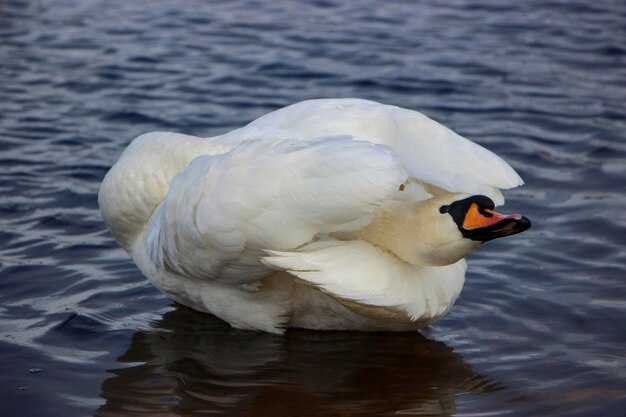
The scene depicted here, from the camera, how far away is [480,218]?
424cm

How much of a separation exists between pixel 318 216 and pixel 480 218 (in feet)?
2.10

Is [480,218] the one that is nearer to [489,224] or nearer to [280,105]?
[489,224]

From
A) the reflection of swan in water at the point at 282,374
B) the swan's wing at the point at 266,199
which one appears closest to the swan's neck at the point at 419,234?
the swan's wing at the point at 266,199

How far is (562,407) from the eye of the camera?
4516 millimetres

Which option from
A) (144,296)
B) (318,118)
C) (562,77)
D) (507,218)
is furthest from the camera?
(562,77)

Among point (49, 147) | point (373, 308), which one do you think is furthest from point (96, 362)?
point (49, 147)

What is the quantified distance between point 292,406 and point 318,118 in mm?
1438

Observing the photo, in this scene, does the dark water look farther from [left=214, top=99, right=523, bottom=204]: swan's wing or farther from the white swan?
[left=214, top=99, right=523, bottom=204]: swan's wing

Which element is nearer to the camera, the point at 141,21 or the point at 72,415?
the point at 72,415

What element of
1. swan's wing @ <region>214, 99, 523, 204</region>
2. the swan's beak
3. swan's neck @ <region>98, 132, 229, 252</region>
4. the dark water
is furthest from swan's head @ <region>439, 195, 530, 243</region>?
swan's neck @ <region>98, 132, 229, 252</region>

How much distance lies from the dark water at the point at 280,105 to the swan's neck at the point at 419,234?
2.12 feet

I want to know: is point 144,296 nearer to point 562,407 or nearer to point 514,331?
point 514,331

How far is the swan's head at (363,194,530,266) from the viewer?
4195 millimetres

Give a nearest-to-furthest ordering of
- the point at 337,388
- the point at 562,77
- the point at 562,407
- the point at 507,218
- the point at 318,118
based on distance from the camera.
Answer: the point at 507,218 < the point at 562,407 < the point at 337,388 < the point at 318,118 < the point at 562,77
